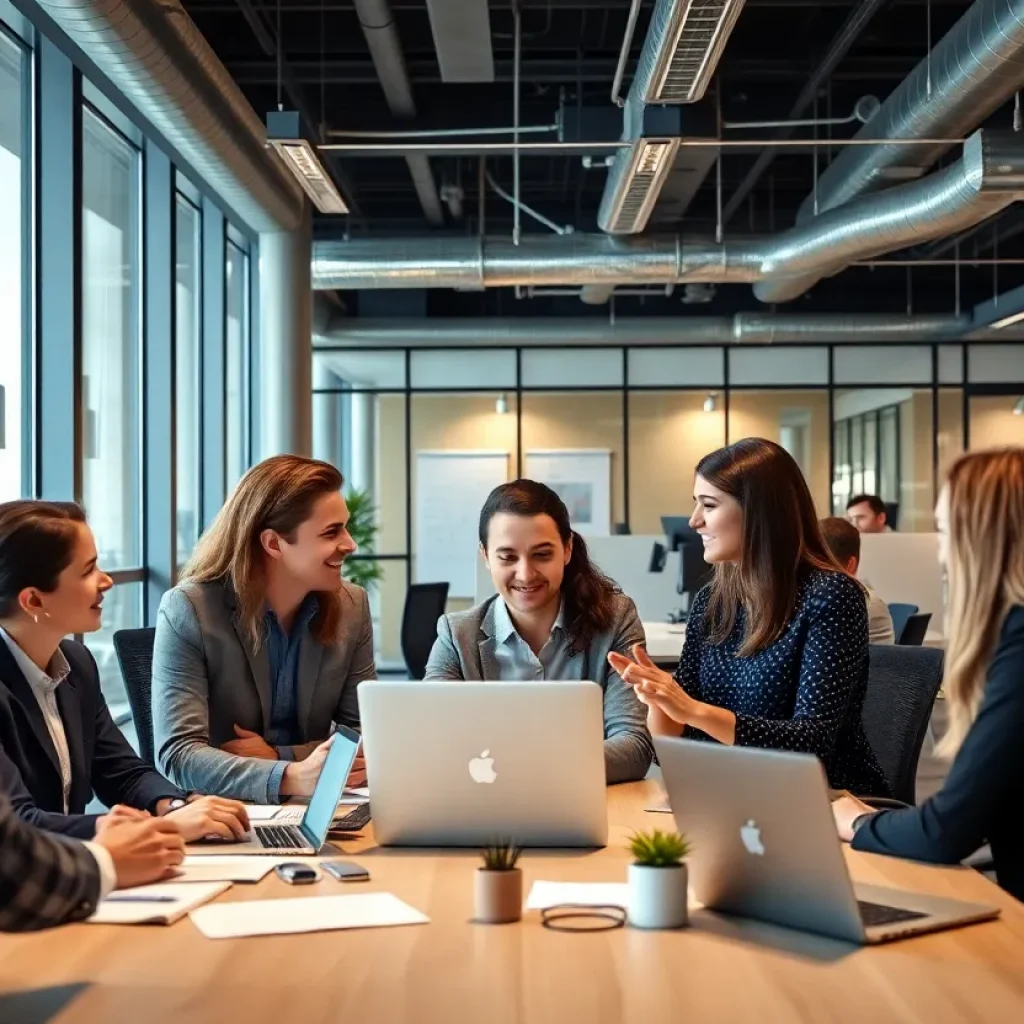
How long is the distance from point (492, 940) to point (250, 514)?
1.51 m

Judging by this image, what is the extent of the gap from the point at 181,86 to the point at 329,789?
4.27 m

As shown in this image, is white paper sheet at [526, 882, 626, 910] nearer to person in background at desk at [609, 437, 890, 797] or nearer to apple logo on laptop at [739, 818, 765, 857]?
apple logo on laptop at [739, 818, 765, 857]

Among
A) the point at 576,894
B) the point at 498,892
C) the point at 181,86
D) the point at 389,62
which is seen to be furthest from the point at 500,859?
the point at 389,62

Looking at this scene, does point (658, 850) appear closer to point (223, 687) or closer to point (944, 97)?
point (223, 687)

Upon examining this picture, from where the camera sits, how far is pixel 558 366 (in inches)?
549

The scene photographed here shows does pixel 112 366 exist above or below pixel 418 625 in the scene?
above

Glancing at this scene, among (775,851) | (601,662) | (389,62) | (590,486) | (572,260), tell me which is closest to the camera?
(775,851)

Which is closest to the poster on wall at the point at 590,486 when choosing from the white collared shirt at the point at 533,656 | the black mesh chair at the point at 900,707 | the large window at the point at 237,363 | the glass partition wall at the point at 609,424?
the glass partition wall at the point at 609,424

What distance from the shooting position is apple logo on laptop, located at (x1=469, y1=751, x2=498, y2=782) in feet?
7.47

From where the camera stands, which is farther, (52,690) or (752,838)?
(52,690)

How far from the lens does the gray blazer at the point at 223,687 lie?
2.88 m

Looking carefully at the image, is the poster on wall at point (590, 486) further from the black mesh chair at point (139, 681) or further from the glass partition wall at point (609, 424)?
the black mesh chair at point (139, 681)

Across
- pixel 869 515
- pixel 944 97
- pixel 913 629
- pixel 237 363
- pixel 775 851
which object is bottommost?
pixel 913 629

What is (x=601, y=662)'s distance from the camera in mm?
3191
